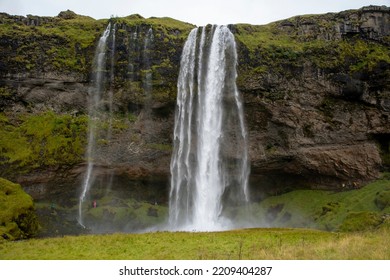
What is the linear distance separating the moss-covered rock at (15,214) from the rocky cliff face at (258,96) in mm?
11364

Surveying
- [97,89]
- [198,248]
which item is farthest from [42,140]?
[198,248]

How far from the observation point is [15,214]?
37.3 meters

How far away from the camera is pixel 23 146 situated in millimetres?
53156

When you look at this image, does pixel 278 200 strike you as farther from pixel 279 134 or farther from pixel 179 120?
pixel 179 120

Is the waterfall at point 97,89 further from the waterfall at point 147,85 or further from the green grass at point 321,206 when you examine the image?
the green grass at point 321,206

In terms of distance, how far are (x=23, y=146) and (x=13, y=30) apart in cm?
1765

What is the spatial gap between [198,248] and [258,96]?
3590 cm

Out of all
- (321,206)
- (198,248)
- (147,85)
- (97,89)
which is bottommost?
(321,206)

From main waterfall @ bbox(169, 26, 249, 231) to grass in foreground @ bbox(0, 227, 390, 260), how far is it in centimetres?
2689

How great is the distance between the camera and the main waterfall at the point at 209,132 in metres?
52.4

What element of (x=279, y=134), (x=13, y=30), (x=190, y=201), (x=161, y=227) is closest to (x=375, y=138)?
(x=279, y=134)

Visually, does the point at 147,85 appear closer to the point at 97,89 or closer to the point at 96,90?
the point at 97,89

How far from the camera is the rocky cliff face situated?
172ft

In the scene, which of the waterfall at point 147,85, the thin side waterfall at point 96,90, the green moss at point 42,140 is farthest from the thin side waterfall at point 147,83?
the green moss at point 42,140
